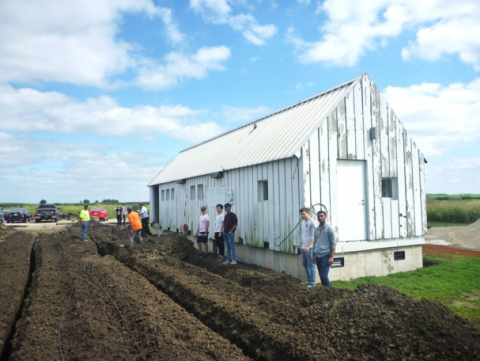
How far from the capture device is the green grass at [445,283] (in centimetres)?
877

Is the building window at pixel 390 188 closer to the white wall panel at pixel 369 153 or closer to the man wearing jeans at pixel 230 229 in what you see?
the white wall panel at pixel 369 153

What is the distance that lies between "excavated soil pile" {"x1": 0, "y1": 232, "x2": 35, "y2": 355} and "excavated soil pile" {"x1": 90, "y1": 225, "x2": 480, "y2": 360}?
323 cm

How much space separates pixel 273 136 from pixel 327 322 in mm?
8401

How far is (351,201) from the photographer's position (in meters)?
11.6

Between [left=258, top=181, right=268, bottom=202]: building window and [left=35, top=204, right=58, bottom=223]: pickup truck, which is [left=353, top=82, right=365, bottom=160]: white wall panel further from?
[left=35, top=204, right=58, bottom=223]: pickup truck

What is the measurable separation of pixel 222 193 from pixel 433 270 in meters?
7.55

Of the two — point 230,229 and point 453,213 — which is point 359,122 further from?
point 453,213

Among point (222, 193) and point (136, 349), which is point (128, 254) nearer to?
point (222, 193)

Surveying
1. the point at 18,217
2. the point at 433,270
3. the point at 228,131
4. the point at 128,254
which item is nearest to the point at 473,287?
the point at 433,270

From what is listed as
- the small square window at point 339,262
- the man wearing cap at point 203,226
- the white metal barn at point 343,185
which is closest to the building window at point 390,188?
the white metal barn at point 343,185

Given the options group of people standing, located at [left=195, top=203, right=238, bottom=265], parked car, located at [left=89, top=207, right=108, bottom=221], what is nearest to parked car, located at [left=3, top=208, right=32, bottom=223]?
parked car, located at [left=89, top=207, right=108, bottom=221]

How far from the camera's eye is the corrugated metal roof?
11.7 meters

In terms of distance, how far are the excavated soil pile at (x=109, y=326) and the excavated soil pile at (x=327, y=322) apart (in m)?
0.44

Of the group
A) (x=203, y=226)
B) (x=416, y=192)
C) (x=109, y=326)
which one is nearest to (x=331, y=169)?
(x=416, y=192)
